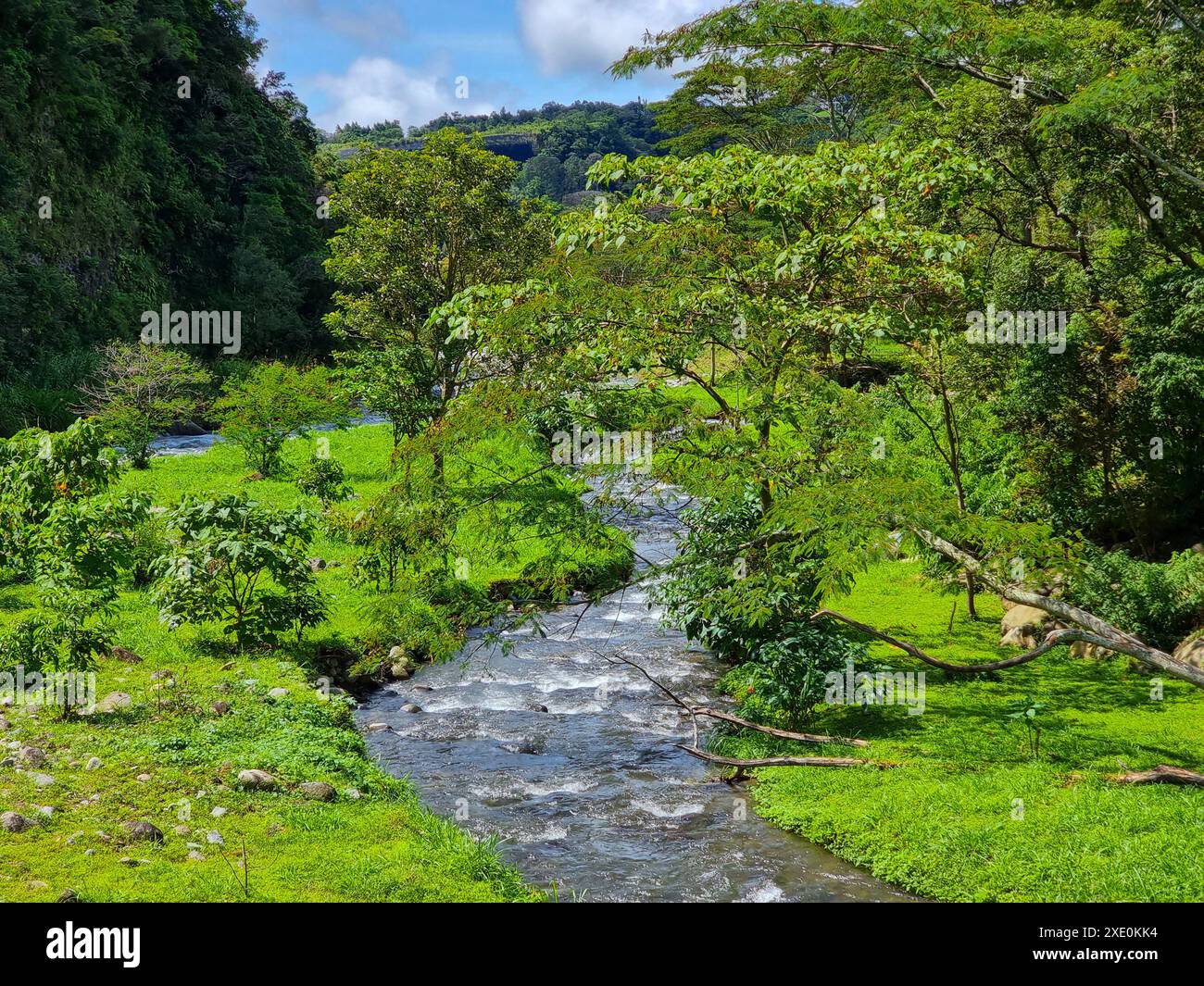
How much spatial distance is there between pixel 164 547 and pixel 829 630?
9.62 metres

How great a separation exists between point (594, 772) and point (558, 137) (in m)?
120

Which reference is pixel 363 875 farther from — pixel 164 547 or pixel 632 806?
pixel 164 547

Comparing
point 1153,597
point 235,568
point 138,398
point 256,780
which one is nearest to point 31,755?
point 256,780

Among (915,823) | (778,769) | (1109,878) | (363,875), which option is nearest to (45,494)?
(363,875)

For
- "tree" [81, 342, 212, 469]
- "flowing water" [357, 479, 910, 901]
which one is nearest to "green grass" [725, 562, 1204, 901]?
"flowing water" [357, 479, 910, 901]

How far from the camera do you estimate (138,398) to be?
25625 millimetres

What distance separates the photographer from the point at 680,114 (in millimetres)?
37844

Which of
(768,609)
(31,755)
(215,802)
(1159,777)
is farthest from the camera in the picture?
(768,609)

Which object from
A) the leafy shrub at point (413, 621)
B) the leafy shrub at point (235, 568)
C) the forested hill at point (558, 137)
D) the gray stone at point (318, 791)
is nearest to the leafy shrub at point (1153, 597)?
the leafy shrub at point (413, 621)

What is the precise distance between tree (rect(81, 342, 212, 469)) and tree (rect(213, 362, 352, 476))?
180cm

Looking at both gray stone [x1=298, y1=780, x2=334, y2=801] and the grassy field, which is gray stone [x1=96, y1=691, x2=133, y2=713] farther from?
gray stone [x1=298, y1=780, x2=334, y2=801]

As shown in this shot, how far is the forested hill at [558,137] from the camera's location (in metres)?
104

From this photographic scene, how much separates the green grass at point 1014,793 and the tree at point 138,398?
19.0m

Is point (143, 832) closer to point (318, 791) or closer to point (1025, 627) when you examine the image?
point (318, 791)
